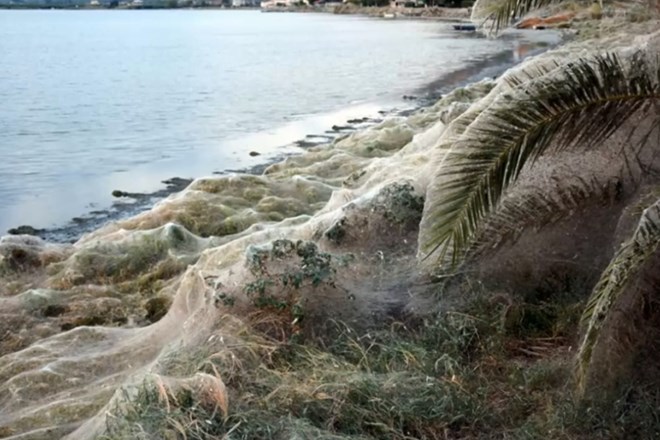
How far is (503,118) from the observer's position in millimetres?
5855

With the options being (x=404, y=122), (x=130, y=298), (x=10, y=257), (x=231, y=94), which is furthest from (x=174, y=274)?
(x=231, y=94)

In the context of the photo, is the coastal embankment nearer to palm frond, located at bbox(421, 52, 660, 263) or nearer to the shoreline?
the shoreline

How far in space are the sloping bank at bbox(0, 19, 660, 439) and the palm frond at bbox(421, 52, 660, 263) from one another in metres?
0.80

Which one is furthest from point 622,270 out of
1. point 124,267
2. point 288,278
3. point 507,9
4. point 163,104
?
point 163,104

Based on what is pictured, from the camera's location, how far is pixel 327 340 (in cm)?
698

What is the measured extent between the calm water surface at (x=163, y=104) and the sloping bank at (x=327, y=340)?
7.92m

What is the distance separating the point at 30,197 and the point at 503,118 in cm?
1397

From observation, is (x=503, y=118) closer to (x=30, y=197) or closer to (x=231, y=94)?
(x=30, y=197)

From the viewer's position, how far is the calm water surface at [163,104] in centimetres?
2012

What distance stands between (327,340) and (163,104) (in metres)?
26.9

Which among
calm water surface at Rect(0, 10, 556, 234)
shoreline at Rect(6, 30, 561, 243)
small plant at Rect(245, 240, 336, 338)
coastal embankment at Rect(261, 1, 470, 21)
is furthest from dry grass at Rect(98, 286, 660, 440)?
coastal embankment at Rect(261, 1, 470, 21)

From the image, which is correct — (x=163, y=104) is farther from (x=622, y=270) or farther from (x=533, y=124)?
(x=622, y=270)

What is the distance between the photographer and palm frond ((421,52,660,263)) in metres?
5.64

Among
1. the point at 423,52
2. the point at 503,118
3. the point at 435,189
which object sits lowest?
the point at 423,52
